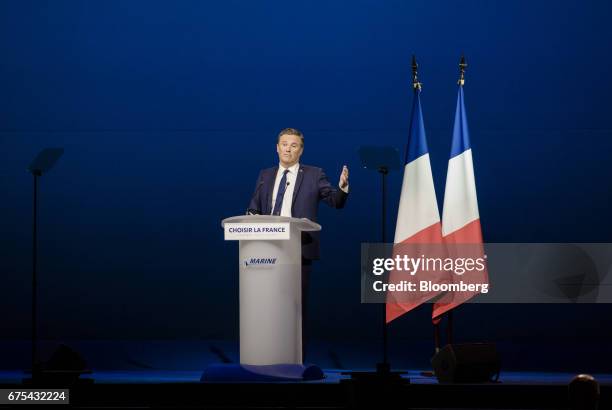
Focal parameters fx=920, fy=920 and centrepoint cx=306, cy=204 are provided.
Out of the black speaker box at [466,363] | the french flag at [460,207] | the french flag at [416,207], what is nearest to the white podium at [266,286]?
the black speaker box at [466,363]

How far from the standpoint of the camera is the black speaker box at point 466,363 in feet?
15.6

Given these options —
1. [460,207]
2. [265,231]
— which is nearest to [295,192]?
[265,231]

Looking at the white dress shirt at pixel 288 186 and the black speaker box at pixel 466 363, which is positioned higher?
the white dress shirt at pixel 288 186

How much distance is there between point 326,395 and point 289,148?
155cm

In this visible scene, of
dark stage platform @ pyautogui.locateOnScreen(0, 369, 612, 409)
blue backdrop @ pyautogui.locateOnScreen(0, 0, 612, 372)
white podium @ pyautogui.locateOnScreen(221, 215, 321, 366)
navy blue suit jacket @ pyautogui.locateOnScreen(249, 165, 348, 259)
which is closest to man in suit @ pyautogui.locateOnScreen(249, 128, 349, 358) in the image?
navy blue suit jacket @ pyautogui.locateOnScreen(249, 165, 348, 259)

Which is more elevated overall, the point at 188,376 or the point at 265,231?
the point at 265,231

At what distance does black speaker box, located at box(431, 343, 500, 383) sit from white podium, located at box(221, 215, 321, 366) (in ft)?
2.60

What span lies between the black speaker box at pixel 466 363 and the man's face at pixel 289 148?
1.44m

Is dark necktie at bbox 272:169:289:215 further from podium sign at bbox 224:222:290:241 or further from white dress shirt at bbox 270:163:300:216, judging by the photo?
podium sign at bbox 224:222:290:241

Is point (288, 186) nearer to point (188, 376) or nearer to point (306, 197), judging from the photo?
point (306, 197)

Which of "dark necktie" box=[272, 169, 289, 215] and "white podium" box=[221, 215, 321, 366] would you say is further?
"dark necktie" box=[272, 169, 289, 215]

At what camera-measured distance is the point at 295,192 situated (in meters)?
5.43

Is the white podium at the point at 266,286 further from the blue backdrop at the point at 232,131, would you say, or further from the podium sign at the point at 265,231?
the blue backdrop at the point at 232,131

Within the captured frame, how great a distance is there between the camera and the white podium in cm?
484
